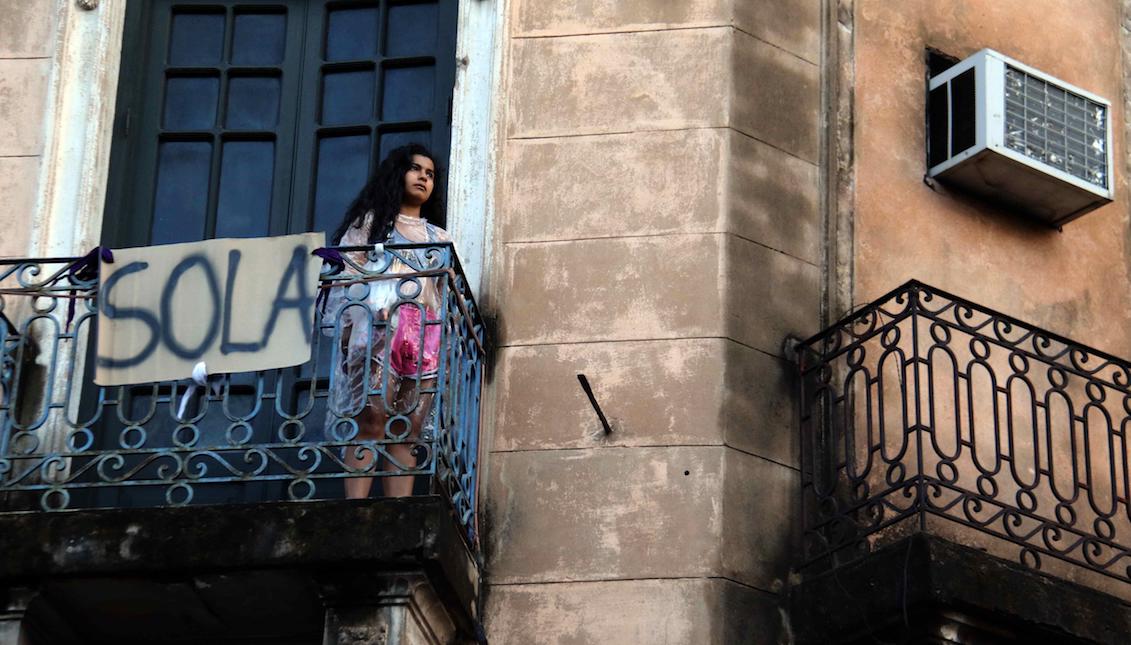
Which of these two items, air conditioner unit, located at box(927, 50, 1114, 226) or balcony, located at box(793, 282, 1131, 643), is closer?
balcony, located at box(793, 282, 1131, 643)

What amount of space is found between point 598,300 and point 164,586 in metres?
2.58

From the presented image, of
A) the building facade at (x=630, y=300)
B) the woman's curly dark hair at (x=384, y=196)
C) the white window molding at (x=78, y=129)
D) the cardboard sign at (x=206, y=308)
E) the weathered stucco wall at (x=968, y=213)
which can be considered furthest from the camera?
the weathered stucco wall at (x=968, y=213)

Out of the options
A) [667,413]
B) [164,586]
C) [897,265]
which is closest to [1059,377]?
[897,265]

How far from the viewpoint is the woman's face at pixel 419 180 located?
35.5 feet

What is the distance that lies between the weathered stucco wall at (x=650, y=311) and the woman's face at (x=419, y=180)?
0.44 metres

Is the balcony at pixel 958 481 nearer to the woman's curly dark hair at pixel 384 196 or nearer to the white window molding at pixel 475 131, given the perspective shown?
the white window molding at pixel 475 131

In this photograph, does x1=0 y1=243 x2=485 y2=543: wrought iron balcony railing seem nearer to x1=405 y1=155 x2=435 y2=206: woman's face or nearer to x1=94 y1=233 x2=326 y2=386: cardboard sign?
x1=94 y1=233 x2=326 y2=386: cardboard sign

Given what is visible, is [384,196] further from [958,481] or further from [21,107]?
[958,481]

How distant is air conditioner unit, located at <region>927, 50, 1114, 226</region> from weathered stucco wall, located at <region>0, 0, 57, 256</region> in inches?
181

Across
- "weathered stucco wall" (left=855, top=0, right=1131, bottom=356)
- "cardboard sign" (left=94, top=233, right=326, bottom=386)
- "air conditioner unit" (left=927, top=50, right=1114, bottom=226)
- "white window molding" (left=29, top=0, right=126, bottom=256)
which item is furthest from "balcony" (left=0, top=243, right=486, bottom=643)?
"air conditioner unit" (left=927, top=50, right=1114, bottom=226)

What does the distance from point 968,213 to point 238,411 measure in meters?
3.89

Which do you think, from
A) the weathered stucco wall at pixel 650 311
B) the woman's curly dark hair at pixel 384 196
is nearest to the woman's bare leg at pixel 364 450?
the weathered stucco wall at pixel 650 311

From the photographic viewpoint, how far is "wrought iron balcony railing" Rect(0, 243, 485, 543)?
32.0ft

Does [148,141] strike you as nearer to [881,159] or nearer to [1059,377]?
[881,159]
